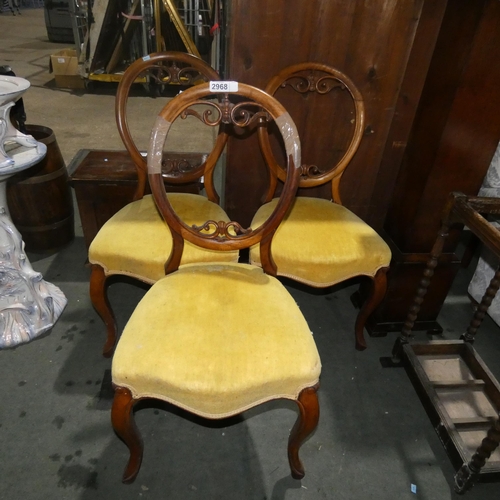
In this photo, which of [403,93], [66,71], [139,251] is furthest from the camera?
[66,71]

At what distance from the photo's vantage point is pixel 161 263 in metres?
1.27

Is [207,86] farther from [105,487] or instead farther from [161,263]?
[105,487]

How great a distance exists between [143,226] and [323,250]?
0.61 m

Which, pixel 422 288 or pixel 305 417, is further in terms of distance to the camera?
pixel 422 288

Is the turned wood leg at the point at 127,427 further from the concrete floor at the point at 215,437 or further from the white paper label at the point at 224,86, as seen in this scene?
the white paper label at the point at 224,86

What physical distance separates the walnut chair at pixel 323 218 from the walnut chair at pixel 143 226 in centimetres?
19

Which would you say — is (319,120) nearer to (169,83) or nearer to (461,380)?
(169,83)

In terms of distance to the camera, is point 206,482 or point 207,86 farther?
point 206,482

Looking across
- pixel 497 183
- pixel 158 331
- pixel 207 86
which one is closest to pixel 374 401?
pixel 158 331

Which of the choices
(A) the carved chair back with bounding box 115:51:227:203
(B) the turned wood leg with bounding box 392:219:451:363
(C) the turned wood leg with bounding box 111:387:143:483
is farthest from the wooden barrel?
(B) the turned wood leg with bounding box 392:219:451:363

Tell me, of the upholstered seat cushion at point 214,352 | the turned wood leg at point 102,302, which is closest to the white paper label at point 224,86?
the upholstered seat cushion at point 214,352

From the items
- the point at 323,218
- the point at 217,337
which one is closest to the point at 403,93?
the point at 323,218

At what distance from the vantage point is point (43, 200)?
6.11ft

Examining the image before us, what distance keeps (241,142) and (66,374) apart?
1079 mm
